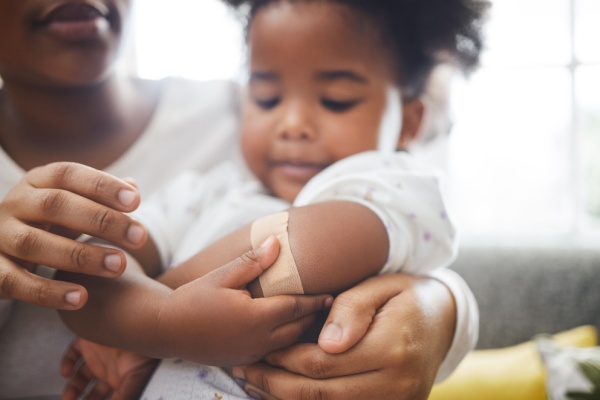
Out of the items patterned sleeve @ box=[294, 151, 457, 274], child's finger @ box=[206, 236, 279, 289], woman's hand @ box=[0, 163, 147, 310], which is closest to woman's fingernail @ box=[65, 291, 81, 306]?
woman's hand @ box=[0, 163, 147, 310]

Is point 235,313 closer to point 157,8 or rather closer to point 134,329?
point 134,329

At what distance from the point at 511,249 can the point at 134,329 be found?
0.98 metres

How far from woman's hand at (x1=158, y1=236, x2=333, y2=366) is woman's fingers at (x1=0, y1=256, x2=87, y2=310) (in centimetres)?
Result: 7

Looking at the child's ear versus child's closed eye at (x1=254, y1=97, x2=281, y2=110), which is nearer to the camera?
child's closed eye at (x1=254, y1=97, x2=281, y2=110)

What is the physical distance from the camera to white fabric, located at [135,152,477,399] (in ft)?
1.54

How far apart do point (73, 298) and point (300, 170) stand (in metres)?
0.31

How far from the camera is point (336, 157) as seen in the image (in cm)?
61

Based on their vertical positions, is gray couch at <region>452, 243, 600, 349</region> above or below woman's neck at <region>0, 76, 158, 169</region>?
below

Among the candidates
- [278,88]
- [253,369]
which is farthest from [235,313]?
[278,88]

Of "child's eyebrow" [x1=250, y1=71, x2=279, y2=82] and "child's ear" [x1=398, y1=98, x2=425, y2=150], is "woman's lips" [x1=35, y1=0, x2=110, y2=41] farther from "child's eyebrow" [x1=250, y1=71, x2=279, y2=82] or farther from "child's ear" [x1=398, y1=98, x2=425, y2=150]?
"child's ear" [x1=398, y1=98, x2=425, y2=150]

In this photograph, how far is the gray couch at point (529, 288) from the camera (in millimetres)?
1064

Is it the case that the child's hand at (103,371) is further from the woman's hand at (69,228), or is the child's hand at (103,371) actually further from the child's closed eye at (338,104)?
the child's closed eye at (338,104)

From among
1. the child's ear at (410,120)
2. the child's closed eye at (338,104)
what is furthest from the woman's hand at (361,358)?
the child's ear at (410,120)

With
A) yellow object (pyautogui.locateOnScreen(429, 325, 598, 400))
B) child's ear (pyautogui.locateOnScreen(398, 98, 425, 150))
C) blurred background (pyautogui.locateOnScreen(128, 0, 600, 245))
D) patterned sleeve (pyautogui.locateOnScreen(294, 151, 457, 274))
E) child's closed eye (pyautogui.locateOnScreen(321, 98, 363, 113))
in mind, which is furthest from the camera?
yellow object (pyautogui.locateOnScreen(429, 325, 598, 400))
